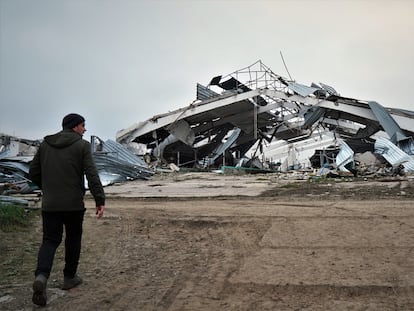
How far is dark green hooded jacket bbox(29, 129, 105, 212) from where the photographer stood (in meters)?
4.00

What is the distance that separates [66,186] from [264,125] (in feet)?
101

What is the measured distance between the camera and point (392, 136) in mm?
21844

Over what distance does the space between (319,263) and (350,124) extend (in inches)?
1089

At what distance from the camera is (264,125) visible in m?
34.2

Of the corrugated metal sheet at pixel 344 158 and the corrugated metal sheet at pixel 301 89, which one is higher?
the corrugated metal sheet at pixel 301 89

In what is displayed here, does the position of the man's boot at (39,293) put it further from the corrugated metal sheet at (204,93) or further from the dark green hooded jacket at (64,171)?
the corrugated metal sheet at (204,93)

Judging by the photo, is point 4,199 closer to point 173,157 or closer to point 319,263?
point 319,263

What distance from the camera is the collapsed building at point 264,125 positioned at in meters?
22.3

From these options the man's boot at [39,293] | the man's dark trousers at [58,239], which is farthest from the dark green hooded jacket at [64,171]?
the man's boot at [39,293]

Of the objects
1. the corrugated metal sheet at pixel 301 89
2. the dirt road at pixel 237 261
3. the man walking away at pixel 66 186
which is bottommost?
the dirt road at pixel 237 261

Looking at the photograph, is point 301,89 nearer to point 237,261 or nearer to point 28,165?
point 28,165

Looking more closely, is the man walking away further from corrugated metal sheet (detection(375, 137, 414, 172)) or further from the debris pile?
corrugated metal sheet (detection(375, 137, 414, 172))

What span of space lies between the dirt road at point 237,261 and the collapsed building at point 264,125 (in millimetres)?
12445

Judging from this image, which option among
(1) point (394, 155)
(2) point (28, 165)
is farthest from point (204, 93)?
(2) point (28, 165)
